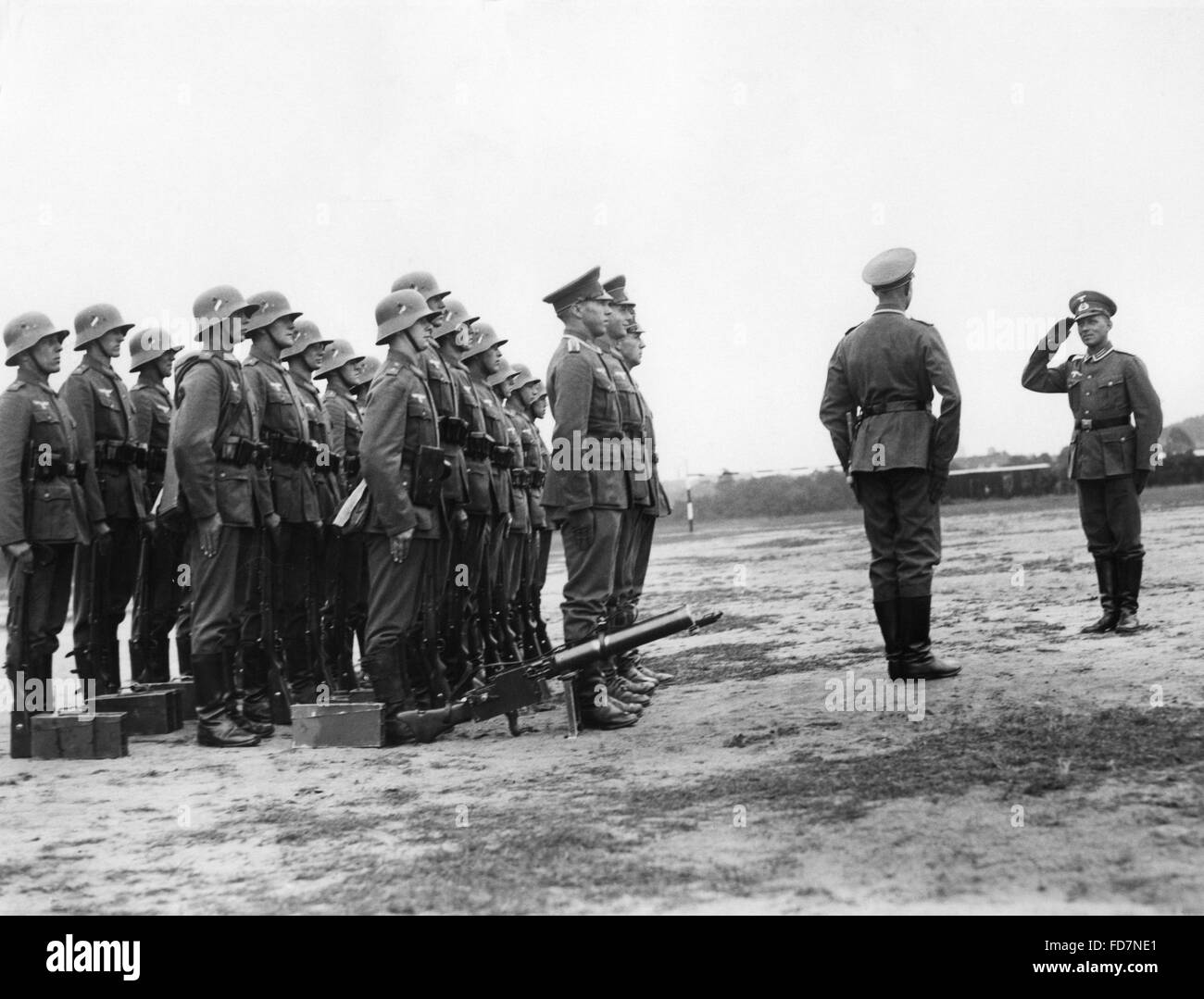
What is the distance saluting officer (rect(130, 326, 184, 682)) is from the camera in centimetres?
703

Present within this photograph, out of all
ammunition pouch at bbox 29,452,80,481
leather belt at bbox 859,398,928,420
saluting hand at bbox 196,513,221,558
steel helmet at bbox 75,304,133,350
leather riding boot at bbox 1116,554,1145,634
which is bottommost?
leather riding boot at bbox 1116,554,1145,634

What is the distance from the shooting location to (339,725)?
5.60 metres

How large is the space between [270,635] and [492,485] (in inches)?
56.4

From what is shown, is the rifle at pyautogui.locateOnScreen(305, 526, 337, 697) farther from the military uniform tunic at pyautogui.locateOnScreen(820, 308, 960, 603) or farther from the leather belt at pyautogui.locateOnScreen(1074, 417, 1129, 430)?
the leather belt at pyautogui.locateOnScreen(1074, 417, 1129, 430)

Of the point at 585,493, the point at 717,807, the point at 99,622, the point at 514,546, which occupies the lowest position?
the point at 717,807

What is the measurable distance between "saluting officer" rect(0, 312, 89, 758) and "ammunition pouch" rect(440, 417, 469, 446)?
1.78 metres

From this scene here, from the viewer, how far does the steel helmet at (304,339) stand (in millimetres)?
7316

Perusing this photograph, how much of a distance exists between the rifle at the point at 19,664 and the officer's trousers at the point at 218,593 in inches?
29.9

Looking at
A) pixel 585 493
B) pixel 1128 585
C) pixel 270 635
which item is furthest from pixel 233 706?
pixel 1128 585

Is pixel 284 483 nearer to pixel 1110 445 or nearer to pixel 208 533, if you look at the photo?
pixel 208 533

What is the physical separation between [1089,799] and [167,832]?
295 centimetres

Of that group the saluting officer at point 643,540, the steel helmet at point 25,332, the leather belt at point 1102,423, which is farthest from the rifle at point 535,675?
the leather belt at point 1102,423

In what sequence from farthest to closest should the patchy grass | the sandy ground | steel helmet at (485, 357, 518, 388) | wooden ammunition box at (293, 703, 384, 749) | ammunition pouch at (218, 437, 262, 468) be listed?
steel helmet at (485, 357, 518, 388), ammunition pouch at (218, 437, 262, 468), wooden ammunition box at (293, 703, 384, 749), the patchy grass, the sandy ground


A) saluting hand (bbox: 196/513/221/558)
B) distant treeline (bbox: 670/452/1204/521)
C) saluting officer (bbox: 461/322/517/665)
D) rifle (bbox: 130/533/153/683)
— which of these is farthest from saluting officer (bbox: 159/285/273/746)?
distant treeline (bbox: 670/452/1204/521)
